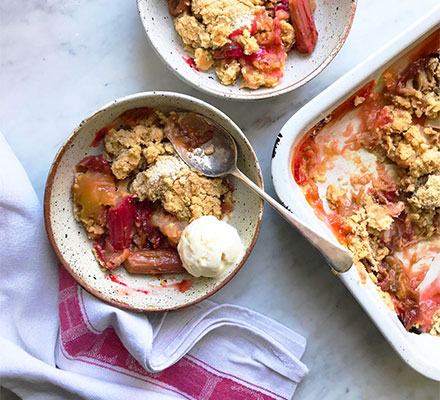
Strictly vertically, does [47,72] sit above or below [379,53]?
below

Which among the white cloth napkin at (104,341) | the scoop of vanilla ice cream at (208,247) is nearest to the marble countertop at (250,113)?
the white cloth napkin at (104,341)

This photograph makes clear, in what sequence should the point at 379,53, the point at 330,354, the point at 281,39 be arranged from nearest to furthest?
1. the point at 379,53
2. the point at 281,39
3. the point at 330,354

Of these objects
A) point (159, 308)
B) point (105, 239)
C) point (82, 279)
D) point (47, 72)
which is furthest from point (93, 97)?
point (159, 308)

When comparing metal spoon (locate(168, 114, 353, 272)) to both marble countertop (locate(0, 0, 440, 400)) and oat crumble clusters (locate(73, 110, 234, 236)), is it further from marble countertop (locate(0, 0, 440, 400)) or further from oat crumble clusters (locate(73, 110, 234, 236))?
marble countertop (locate(0, 0, 440, 400))

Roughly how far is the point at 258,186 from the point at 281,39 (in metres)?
0.44

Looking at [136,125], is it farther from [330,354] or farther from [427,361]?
[427,361]

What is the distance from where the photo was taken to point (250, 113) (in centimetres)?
→ 163

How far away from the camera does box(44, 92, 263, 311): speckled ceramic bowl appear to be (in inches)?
55.9

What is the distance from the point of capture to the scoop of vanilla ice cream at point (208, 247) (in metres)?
1.39

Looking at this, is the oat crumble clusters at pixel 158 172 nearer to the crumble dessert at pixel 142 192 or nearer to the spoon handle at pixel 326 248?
the crumble dessert at pixel 142 192

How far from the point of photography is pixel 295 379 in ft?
5.34

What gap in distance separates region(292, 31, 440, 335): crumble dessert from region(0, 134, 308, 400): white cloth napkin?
355 millimetres

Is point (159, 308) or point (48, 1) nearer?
point (159, 308)

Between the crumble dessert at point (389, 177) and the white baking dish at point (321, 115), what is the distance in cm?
8
